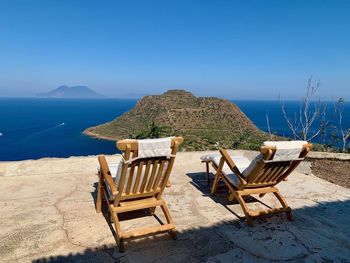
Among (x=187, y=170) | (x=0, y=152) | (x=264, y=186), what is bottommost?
(x=0, y=152)

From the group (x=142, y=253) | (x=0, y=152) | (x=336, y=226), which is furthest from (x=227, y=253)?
(x=0, y=152)

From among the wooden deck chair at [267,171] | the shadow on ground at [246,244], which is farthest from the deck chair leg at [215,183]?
the shadow on ground at [246,244]

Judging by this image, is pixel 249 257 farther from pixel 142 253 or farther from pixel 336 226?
pixel 336 226

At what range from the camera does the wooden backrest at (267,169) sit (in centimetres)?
319

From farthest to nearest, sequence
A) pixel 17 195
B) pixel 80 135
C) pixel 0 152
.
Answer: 1. pixel 80 135
2. pixel 0 152
3. pixel 17 195

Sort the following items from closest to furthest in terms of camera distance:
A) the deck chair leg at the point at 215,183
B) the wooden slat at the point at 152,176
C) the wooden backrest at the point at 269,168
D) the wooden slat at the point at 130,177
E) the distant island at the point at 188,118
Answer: the wooden slat at the point at 130,177 → the wooden slat at the point at 152,176 → the wooden backrest at the point at 269,168 → the deck chair leg at the point at 215,183 → the distant island at the point at 188,118

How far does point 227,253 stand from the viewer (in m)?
2.70

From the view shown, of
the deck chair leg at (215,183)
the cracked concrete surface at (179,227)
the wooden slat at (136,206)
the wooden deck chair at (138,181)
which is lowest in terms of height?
the cracked concrete surface at (179,227)

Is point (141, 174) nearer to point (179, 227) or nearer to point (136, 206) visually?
point (136, 206)

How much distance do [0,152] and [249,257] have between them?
72.1 m

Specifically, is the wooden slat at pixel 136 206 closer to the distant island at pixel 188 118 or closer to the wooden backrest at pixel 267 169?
the wooden backrest at pixel 267 169

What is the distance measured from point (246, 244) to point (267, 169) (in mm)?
926

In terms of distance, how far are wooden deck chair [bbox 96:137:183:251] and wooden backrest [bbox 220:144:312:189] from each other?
991mm

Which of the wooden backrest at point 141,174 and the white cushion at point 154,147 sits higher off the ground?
the white cushion at point 154,147
